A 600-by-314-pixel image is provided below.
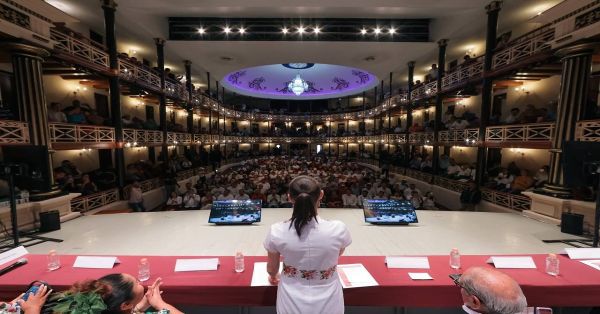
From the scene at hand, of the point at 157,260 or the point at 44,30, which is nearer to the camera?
the point at 157,260

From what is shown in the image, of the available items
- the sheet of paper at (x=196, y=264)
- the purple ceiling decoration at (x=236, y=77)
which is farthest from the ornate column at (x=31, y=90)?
the purple ceiling decoration at (x=236, y=77)

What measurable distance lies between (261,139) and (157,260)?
100 ft

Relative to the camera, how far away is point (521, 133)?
9062mm

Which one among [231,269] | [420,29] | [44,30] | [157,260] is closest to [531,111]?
[420,29]

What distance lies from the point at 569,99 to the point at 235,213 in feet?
29.6

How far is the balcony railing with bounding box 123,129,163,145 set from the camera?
11003 millimetres

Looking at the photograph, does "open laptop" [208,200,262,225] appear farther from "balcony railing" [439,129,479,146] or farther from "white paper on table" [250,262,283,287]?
"balcony railing" [439,129,479,146]

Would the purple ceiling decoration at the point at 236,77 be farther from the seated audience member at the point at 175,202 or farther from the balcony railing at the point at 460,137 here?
the balcony railing at the point at 460,137

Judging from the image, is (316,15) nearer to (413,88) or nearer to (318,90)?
(413,88)

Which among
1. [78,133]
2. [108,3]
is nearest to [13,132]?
[78,133]

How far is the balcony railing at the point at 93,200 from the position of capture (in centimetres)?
803

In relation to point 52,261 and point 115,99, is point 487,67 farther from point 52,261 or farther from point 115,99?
point 115,99

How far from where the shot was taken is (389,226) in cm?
535

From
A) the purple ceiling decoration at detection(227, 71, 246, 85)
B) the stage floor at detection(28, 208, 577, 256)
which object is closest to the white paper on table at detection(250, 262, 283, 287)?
the stage floor at detection(28, 208, 577, 256)
